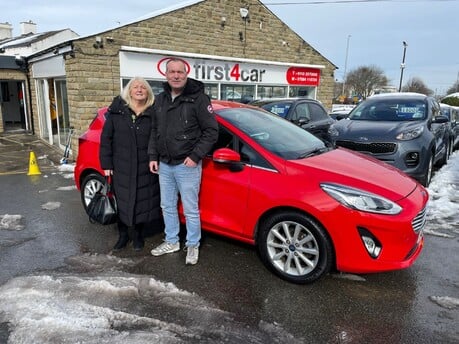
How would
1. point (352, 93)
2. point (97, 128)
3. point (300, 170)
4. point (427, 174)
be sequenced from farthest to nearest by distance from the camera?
1. point (352, 93)
2. point (427, 174)
3. point (97, 128)
4. point (300, 170)

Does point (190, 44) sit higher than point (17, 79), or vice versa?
point (190, 44)

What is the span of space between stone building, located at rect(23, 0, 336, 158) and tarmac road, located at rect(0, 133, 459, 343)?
4853mm

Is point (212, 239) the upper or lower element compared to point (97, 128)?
lower

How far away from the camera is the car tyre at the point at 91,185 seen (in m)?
4.48

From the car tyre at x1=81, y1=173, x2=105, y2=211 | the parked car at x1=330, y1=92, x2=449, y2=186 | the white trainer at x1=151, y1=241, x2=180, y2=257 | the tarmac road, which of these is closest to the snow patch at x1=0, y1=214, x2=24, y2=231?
the tarmac road

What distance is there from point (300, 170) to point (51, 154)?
29.9ft

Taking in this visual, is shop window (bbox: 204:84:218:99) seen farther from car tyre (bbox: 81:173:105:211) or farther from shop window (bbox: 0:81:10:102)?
shop window (bbox: 0:81:10:102)

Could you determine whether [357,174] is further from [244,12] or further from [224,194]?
[244,12]

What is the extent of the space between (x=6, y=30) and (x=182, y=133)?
2742 centimetres

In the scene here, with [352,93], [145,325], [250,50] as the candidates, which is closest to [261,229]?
[145,325]

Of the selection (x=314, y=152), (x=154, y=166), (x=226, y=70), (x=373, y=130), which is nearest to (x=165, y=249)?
(x=154, y=166)

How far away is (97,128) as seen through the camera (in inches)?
177

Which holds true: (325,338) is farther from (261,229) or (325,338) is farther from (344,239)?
(261,229)

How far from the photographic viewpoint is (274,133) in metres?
3.78
